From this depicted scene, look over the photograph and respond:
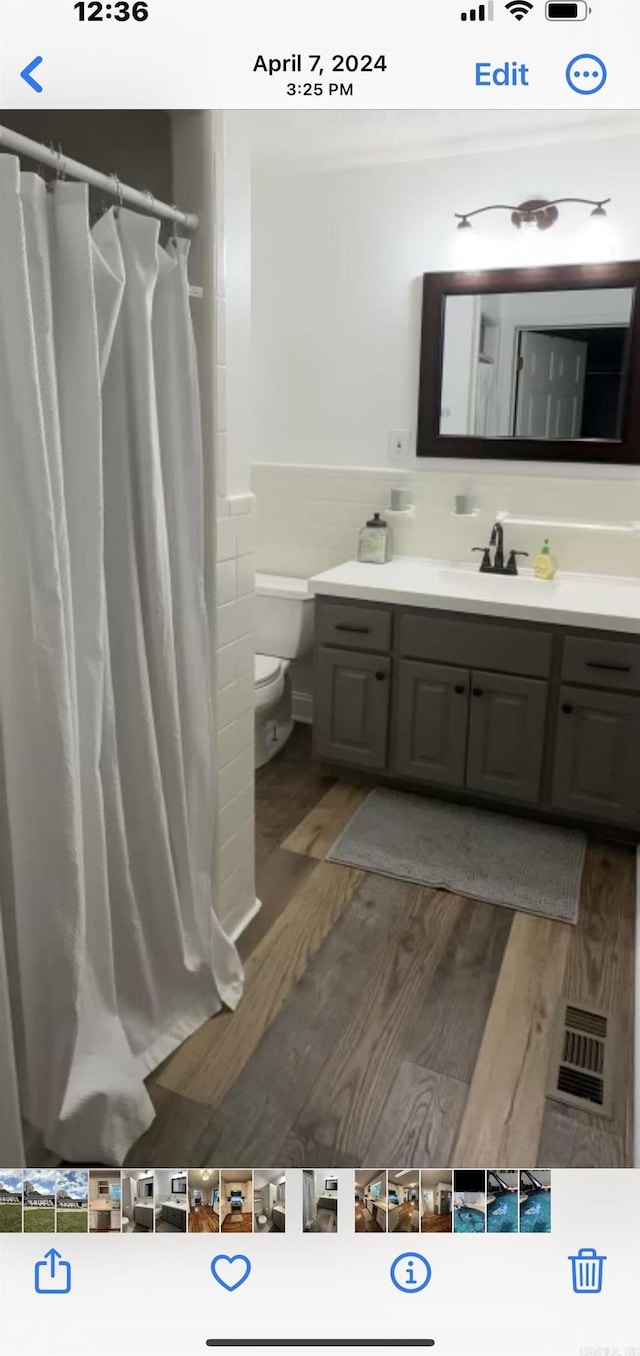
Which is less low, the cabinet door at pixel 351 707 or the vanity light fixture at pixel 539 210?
the vanity light fixture at pixel 539 210

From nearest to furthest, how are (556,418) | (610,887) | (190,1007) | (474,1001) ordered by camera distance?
(190,1007)
(474,1001)
(610,887)
(556,418)

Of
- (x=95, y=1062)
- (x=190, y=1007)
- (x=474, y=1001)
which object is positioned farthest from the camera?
(x=474, y=1001)

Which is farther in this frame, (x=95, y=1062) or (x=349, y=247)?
(x=349, y=247)

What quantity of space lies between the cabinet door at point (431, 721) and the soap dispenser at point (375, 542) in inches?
19.0

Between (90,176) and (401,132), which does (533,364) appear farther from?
(90,176)

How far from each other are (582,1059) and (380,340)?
2.25 meters

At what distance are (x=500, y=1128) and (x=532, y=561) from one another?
1.76 m

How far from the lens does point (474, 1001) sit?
1718 mm

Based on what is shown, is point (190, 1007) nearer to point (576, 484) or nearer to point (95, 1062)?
point (95, 1062)

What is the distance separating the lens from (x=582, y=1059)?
1.57m

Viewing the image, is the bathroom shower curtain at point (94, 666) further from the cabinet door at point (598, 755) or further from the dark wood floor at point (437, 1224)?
the cabinet door at point (598, 755)
